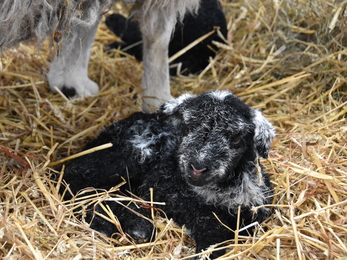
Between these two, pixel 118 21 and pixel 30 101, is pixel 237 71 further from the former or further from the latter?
pixel 30 101

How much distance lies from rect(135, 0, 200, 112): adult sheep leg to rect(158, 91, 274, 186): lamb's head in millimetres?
1029

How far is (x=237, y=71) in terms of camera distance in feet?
16.9

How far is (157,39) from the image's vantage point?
4102mm

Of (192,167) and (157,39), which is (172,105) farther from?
(157,39)

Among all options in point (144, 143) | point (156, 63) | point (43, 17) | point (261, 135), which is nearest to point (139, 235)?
point (144, 143)

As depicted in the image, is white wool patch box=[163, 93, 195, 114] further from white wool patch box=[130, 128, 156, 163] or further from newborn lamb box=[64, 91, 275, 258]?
white wool patch box=[130, 128, 156, 163]

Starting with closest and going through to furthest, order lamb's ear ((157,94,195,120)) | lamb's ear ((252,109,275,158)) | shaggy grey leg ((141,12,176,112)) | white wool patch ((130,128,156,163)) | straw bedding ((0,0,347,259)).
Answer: straw bedding ((0,0,347,259)) < lamb's ear ((252,109,275,158)) < lamb's ear ((157,94,195,120)) < white wool patch ((130,128,156,163)) < shaggy grey leg ((141,12,176,112))

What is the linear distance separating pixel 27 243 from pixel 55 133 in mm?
1610

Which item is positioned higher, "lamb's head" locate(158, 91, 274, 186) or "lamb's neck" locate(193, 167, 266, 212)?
"lamb's head" locate(158, 91, 274, 186)

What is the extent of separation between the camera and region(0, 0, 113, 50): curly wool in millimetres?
3010

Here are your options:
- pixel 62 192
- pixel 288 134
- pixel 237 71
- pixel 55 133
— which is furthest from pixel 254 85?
pixel 62 192

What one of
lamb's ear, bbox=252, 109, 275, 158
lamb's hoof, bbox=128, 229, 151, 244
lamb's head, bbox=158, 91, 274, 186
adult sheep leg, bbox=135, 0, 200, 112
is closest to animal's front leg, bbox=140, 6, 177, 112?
adult sheep leg, bbox=135, 0, 200, 112

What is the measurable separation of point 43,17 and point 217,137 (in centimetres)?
149

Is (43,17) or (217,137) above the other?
(43,17)
